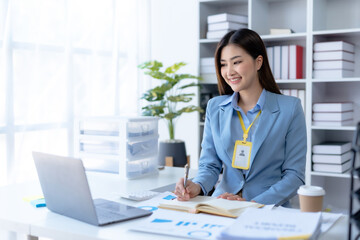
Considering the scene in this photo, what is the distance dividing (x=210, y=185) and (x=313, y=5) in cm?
187

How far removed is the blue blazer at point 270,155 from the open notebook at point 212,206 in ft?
1.11

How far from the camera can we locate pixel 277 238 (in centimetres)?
112

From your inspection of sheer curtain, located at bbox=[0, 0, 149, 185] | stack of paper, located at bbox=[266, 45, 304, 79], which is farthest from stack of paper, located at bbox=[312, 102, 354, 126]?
sheer curtain, located at bbox=[0, 0, 149, 185]

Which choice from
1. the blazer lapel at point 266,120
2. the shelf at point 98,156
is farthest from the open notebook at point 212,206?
the shelf at point 98,156

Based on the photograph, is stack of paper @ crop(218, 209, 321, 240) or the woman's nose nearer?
stack of paper @ crop(218, 209, 321, 240)

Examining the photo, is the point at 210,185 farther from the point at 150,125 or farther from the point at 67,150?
the point at 67,150

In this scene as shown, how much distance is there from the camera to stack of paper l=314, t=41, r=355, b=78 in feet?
10.6

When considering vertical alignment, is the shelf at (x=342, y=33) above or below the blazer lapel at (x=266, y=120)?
above

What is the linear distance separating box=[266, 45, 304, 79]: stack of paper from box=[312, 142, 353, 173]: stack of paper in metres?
0.59

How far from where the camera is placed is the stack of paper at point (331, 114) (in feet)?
10.7

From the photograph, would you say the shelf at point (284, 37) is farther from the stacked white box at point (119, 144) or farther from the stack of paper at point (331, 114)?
the stacked white box at point (119, 144)

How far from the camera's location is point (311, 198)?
146 cm

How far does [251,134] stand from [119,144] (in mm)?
708

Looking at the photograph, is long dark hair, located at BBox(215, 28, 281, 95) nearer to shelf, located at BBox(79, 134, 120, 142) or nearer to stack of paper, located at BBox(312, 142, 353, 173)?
shelf, located at BBox(79, 134, 120, 142)
